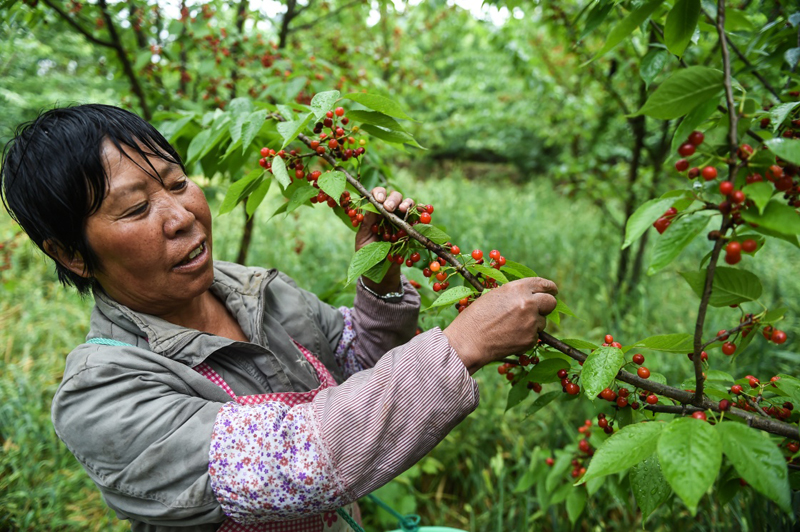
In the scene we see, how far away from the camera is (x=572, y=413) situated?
Result: 2.82m

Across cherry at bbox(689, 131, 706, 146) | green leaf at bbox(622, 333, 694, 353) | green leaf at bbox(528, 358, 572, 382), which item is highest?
cherry at bbox(689, 131, 706, 146)

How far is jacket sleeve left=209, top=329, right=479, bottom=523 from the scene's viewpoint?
2.99 feet

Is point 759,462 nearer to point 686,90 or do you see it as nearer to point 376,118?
point 686,90

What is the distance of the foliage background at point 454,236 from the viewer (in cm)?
230

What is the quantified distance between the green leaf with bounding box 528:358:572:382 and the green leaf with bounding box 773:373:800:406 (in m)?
0.40

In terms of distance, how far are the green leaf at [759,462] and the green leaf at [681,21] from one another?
0.72 m

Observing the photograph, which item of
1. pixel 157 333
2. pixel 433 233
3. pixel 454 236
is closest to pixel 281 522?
pixel 157 333

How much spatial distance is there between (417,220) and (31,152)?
2.88ft

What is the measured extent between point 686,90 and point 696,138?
0.27 feet

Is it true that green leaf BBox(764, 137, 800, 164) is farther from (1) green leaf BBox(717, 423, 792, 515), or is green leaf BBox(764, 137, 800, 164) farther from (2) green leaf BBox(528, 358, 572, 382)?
(2) green leaf BBox(528, 358, 572, 382)

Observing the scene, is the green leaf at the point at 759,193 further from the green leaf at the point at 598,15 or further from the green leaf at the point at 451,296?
the green leaf at the point at 598,15

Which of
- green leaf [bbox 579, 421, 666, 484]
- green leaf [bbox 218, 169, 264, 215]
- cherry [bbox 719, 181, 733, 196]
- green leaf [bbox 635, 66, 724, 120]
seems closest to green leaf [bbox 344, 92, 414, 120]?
green leaf [bbox 218, 169, 264, 215]

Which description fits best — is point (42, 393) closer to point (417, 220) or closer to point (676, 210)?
point (417, 220)

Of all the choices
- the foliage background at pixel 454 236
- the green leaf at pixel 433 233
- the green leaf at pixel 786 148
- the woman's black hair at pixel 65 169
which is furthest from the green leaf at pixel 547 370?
the woman's black hair at pixel 65 169
